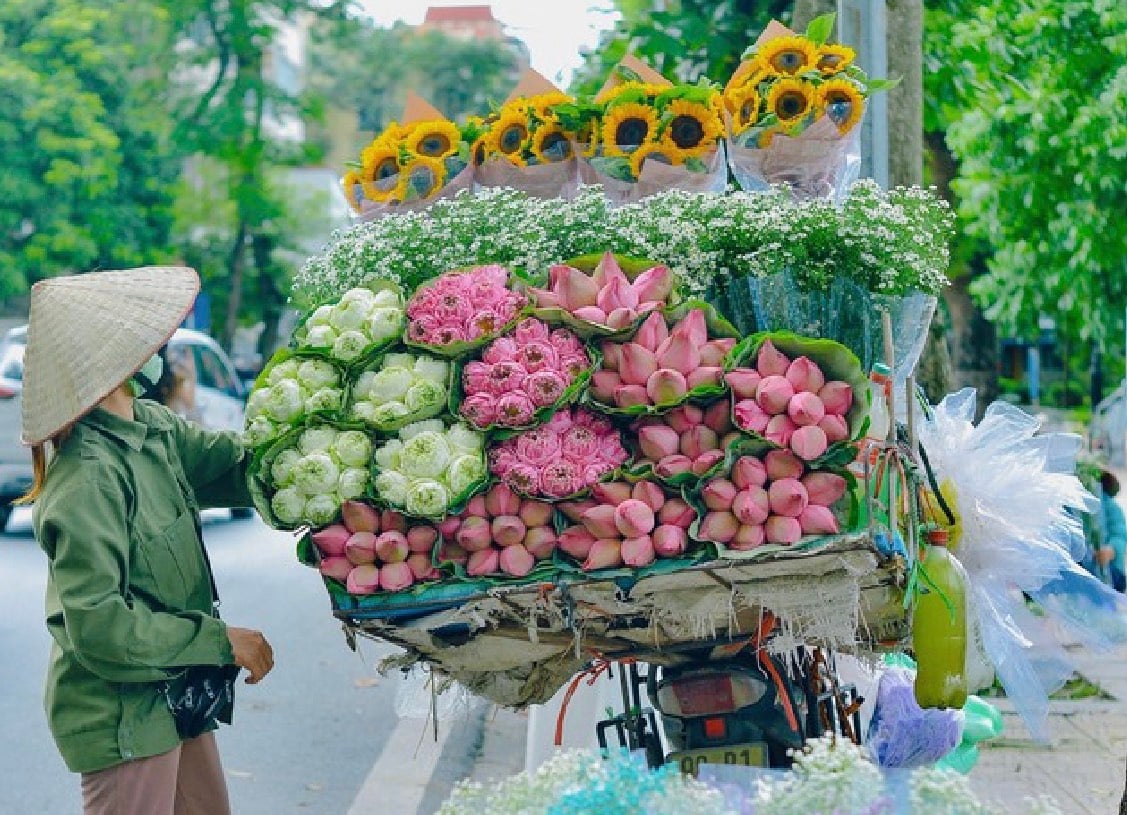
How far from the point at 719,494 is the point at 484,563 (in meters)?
0.50

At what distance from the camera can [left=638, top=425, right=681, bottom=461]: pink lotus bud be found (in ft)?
10.6

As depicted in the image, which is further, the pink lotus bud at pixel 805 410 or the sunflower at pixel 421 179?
the sunflower at pixel 421 179

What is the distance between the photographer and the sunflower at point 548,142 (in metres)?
4.15

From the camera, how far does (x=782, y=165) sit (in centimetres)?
400

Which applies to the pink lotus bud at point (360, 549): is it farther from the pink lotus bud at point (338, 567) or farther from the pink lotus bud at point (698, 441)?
the pink lotus bud at point (698, 441)

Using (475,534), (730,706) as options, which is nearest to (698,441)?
(475,534)

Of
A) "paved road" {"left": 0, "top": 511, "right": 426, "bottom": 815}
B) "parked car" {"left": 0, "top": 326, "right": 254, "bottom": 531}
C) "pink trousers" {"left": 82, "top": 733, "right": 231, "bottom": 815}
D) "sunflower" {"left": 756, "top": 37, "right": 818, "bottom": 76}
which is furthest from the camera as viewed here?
"parked car" {"left": 0, "top": 326, "right": 254, "bottom": 531}

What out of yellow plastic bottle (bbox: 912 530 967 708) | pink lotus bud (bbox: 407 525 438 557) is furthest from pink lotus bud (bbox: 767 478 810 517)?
pink lotus bud (bbox: 407 525 438 557)

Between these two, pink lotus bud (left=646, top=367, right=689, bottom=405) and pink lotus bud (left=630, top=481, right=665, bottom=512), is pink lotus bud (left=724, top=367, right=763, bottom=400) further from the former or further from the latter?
pink lotus bud (left=630, top=481, right=665, bottom=512)

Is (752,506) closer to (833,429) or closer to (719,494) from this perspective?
(719,494)

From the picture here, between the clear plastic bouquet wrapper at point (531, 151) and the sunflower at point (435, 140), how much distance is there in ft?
0.20

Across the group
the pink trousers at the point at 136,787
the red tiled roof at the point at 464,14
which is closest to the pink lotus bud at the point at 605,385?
the pink trousers at the point at 136,787

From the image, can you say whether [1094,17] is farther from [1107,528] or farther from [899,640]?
[899,640]

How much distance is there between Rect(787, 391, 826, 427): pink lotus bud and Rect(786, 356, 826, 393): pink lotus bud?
0.04 meters
